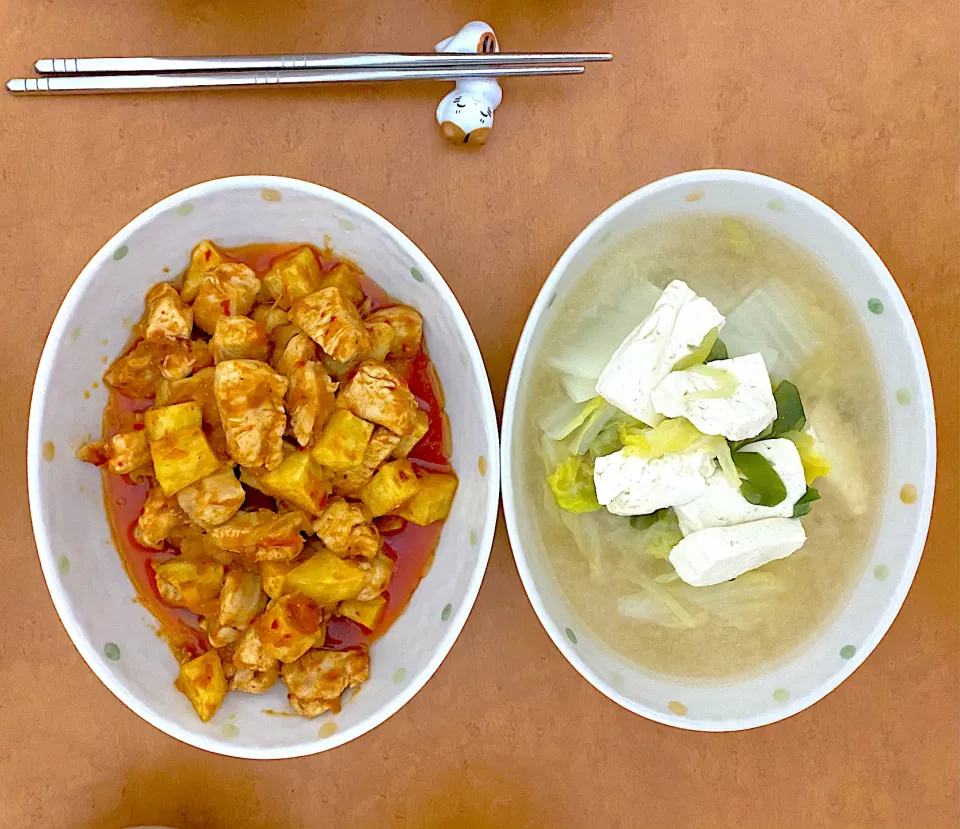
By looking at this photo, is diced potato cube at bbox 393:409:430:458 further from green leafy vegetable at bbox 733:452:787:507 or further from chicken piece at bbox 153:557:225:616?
green leafy vegetable at bbox 733:452:787:507

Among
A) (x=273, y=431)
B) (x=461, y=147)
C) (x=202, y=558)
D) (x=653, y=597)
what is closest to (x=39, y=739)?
(x=202, y=558)

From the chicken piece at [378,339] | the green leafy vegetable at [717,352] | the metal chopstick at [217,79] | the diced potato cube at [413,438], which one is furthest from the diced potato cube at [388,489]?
the metal chopstick at [217,79]

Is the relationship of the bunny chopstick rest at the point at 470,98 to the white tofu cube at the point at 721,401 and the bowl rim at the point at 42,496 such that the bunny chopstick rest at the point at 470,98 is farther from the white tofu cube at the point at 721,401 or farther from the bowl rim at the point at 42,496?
the white tofu cube at the point at 721,401

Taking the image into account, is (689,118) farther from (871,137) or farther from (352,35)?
(352,35)

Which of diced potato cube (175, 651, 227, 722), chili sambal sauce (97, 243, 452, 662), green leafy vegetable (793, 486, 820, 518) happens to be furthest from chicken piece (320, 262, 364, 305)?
green leafy vegetable (793, 486, 820, 518)

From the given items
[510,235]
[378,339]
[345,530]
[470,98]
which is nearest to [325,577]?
[345,530]
